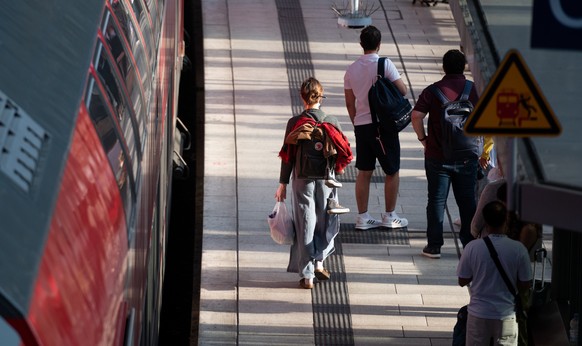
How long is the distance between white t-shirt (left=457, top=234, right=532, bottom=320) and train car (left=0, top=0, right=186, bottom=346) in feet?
6.49

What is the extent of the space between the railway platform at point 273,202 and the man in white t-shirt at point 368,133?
0.91 ft

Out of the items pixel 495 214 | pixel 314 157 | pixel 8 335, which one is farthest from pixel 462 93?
pixel 8 335

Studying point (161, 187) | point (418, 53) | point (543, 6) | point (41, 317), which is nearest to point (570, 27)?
point (543, 6)

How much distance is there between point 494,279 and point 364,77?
3486 mm

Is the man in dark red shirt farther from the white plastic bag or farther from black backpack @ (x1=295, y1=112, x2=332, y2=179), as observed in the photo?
the white plastic bag

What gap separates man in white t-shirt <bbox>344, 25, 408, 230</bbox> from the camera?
10.6 meters

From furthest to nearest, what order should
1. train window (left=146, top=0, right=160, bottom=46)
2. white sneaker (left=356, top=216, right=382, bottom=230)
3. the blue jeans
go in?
white sneaker (left=356, top=216, right=382, bottom=230) → the blue jeans → train window (left=146, top=0, right=160, bottom=46)

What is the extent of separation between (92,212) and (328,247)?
5.25m

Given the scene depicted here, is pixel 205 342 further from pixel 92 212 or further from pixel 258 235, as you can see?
pixel 92 212

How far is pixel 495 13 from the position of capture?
823 cm

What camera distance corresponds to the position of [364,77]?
10.6 m

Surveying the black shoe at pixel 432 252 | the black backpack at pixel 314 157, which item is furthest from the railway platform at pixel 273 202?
the black backpack at pixel 314 157

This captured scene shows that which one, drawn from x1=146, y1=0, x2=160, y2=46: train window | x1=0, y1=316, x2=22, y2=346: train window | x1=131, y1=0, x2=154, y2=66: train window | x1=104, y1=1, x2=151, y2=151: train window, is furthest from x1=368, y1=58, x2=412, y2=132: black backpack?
x1=0, y1=316, x2=22, y2=346: train window

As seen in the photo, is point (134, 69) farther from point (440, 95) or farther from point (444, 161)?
point (444, 161)
